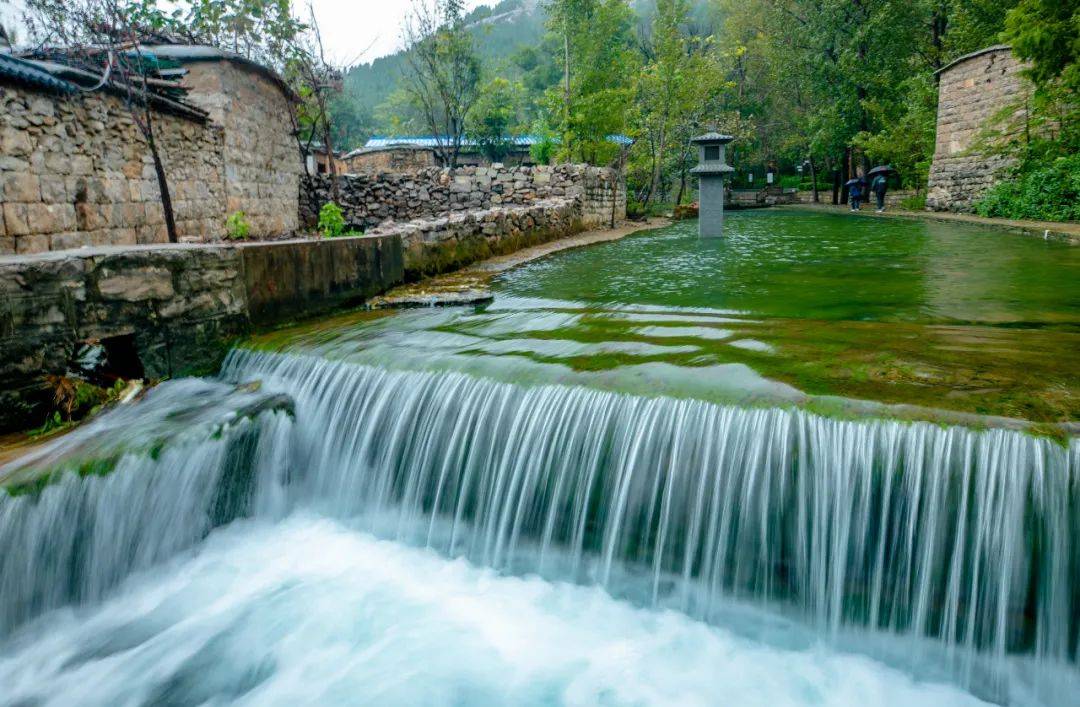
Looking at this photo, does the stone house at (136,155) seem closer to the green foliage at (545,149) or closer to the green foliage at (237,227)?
the green foliage at (237,227)

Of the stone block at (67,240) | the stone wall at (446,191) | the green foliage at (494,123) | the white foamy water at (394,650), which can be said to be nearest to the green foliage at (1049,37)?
the stone wall at (446,191)

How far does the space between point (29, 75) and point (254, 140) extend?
7202 mm

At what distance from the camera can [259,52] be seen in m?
18.9

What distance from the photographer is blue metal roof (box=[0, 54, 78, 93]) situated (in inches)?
304

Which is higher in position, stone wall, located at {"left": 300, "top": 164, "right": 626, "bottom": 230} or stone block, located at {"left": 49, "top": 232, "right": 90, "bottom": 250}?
stone wall, located at {"left": 300, "top": 164, "right": 626, "bottom": 230}

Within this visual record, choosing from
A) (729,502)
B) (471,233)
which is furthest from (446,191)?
(729,502)

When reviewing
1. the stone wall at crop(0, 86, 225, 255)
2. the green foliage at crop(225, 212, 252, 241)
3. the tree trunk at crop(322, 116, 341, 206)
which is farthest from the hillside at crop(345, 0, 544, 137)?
the stone wall at crop(0, 86, 225, 255)

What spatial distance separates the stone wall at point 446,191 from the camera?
57.9ft

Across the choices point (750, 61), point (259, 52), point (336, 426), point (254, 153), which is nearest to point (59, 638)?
point (336, 426)

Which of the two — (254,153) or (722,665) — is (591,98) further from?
(722,665)

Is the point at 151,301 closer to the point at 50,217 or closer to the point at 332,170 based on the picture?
the point at 50,217

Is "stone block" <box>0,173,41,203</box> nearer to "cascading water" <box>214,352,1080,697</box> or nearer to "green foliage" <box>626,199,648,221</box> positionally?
"cascading water" <box>214,352,1080,697</box>

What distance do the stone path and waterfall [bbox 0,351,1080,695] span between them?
2624mm

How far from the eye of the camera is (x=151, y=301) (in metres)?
5.16
